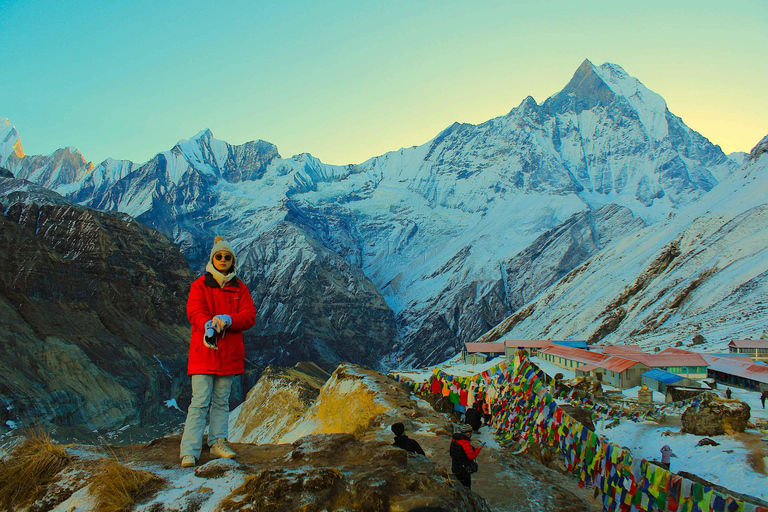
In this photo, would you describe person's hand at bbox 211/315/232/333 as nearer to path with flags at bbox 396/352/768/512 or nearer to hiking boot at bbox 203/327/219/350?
hiking boot at bbox 203/327/219/350

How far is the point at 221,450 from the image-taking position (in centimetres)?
565

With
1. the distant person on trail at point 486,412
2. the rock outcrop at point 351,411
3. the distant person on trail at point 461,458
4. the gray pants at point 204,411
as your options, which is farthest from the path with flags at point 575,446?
the gray pants at point 204,411

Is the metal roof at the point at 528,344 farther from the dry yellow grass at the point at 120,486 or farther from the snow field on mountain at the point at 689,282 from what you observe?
the dry yellow grass at the point at 120,486

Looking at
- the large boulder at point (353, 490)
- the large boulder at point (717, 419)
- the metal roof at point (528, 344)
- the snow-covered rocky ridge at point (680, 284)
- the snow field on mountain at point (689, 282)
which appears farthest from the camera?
the metal roof at point (528, 344)

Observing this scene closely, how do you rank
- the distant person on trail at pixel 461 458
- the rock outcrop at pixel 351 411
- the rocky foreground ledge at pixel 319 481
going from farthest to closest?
the rock outcrop at pixel 351 411 → the distant person on trail at pixel 461 458 → the rocky foreground ledge at pixel 319 481

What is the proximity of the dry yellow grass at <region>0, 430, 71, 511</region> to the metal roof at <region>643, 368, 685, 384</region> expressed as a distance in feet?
115

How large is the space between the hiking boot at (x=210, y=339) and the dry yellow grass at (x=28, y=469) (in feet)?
5.82

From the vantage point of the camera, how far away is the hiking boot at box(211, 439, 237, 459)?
5581 mm

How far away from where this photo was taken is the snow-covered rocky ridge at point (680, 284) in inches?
2393

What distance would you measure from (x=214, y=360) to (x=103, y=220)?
293 feet

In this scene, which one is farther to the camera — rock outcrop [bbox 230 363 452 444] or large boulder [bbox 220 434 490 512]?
rock outcrop [bbox 230 363 452 444]

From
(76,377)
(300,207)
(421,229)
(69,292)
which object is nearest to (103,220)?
(69,292)

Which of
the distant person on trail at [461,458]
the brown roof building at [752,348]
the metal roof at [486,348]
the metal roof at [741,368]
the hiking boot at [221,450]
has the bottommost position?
the metal roof at [486,348]

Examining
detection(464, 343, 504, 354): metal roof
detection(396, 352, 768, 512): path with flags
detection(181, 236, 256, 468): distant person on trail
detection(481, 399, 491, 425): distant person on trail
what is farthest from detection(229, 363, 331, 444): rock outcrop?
detection(464, 343, 504, 354): metal roof
